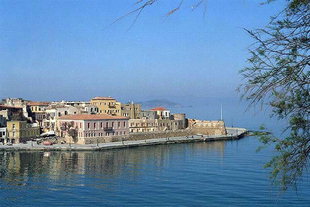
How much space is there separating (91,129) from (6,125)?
8.84m

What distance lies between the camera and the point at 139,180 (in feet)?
78.7

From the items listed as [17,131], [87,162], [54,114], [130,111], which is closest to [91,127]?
[17,131]

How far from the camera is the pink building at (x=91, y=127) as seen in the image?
1694 inches

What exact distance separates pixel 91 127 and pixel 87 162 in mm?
12186

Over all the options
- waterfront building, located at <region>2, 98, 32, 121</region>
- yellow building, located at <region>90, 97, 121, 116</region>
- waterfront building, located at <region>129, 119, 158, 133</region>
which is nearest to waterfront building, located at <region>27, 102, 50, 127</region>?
waterfront building, located at <region>2, 98, 32, 121</region>

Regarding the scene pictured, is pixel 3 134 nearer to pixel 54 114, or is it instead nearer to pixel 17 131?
pixel 17 131

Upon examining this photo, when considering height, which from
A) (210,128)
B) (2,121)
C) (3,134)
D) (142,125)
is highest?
(2,121)

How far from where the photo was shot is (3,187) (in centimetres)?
2197

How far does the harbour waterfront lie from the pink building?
6143mm

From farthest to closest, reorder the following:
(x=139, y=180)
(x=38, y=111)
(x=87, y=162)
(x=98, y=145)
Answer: (x=38, y=111), (x=98, y=145), (x=87, y=162), (x=139, y=180)

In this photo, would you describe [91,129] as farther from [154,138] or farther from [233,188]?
[233,188]

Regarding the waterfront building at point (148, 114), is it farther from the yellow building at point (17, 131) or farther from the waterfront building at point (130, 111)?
the yellow building at point (17, 131)

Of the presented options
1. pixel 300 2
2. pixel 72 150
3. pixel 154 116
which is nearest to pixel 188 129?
pixel 154 116

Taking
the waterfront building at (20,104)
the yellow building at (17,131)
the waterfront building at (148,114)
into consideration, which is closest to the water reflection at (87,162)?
the yellow building at (17,131)
